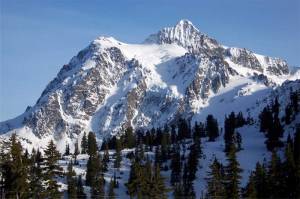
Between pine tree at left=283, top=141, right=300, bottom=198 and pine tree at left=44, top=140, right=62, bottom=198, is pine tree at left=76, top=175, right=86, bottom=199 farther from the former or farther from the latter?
pine tree at left=44, top=140, right=62, bottom=198

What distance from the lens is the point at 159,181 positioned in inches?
4230

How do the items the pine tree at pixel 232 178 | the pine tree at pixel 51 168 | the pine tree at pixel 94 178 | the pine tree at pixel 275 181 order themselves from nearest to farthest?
the pine tree at pixel 51 168
the pine tree at pixel 232 178
the pine tree at pixel 275 181
the pine tree at pixel 94 178

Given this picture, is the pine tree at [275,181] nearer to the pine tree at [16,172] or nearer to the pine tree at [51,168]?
the pine tree at [51,168]

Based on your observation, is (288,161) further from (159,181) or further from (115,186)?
(115,186)

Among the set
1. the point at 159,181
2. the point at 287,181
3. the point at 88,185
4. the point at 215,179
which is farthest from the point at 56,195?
the point at 88,185

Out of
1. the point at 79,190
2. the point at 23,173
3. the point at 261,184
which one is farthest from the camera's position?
the point at 79,190

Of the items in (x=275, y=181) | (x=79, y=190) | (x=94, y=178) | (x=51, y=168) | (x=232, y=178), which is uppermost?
(x=51, y=168)

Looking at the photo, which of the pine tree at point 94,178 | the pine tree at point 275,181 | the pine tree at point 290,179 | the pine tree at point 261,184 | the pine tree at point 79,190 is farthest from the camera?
the pine tree at point 94,178

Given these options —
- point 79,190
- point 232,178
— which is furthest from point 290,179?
point 79,190

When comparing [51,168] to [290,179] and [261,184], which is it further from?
[261,184]

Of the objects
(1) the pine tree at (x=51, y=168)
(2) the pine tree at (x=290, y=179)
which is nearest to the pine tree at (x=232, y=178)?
(2) the pine tree at (x=290, y=179)

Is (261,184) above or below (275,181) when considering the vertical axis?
below

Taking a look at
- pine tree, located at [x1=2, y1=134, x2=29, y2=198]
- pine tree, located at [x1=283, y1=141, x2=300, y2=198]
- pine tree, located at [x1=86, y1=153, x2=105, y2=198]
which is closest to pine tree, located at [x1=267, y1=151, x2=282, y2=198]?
pine tree, located at [x1=283, y1=141, x2=300, y2=198]

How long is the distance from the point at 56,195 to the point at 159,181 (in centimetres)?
2745
